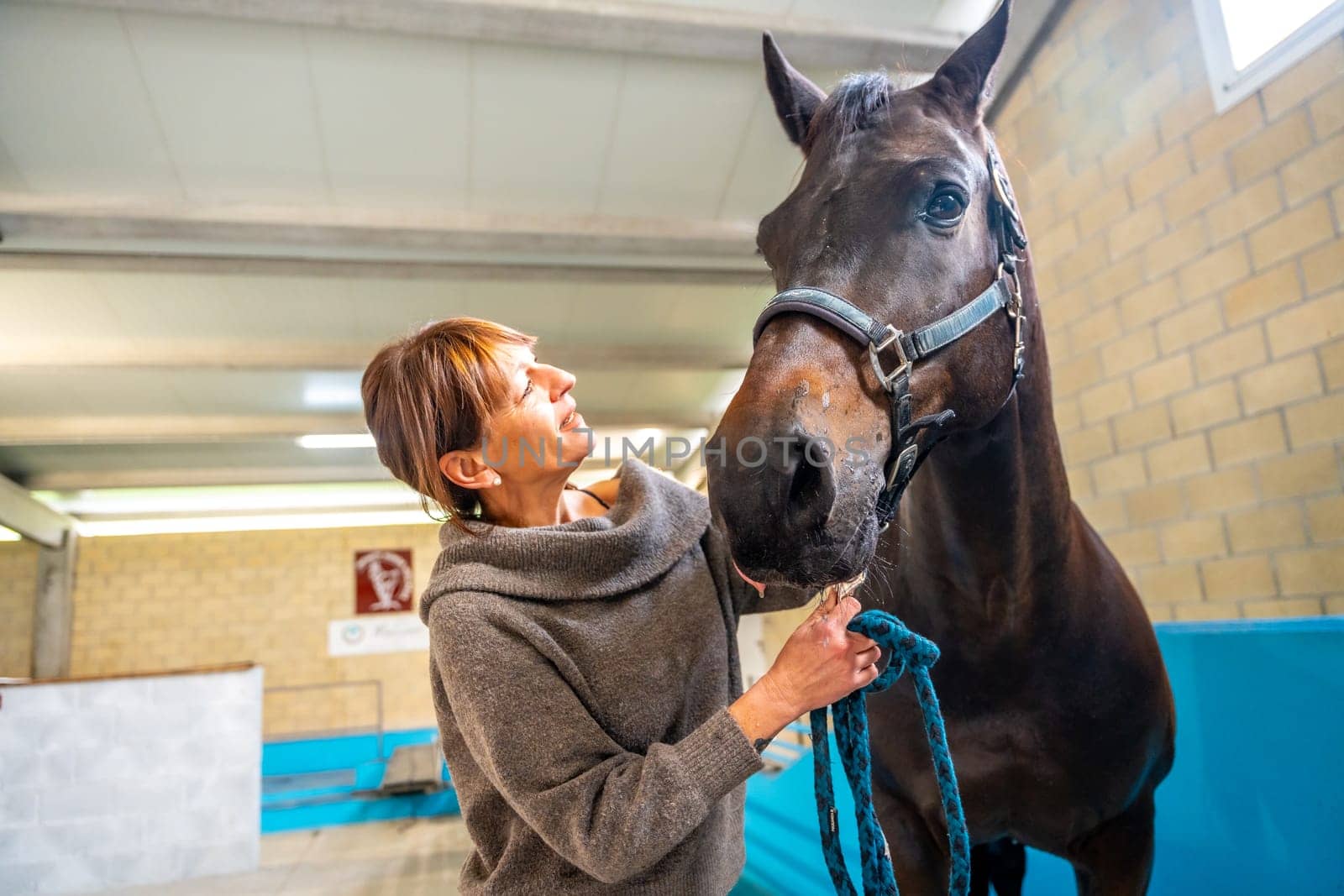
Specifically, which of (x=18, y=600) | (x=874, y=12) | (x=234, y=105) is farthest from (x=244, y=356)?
(x=18, y=600)

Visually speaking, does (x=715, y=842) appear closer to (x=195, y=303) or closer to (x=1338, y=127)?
(x=1338, y=127)

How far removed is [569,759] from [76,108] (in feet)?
13.6

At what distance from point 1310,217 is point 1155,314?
0.62 meters

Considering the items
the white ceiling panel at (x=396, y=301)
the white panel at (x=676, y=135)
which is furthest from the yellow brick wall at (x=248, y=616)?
the white panel at (x=676, y=135)

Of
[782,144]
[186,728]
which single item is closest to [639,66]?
[782,144]

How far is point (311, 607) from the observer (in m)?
10.7

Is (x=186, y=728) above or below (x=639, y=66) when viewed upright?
below

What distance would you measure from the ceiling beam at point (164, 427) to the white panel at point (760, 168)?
13.7ft

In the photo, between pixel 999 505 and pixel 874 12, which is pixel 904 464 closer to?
pixel 999 505

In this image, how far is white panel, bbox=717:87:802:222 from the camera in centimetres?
410

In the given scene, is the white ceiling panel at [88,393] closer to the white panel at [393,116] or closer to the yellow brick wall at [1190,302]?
the white panel at [393,116]

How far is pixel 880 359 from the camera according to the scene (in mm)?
755

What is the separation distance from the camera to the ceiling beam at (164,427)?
706cm

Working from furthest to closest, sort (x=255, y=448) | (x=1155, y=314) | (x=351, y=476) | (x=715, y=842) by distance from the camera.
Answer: (x=351, y=476)
(x=255, y=448)
(x=1155, y=314)
(x=715, y=842)
